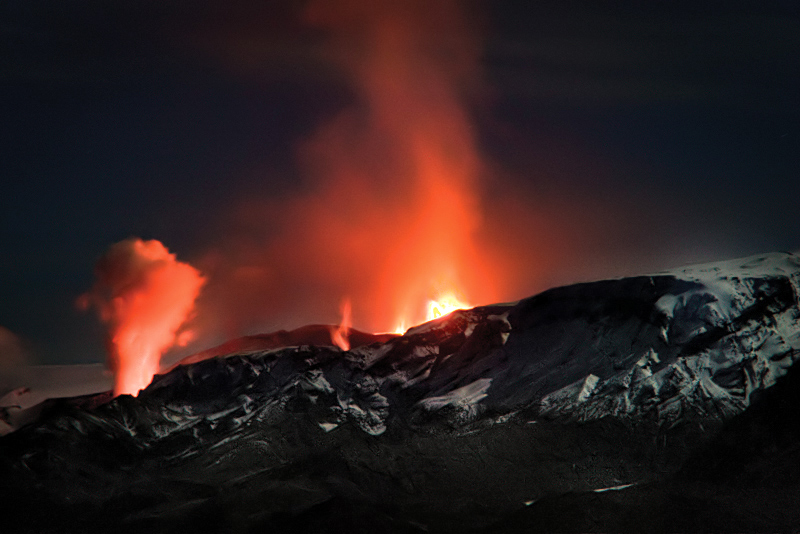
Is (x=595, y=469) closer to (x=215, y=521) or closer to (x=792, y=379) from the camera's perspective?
(x=792, y=379)

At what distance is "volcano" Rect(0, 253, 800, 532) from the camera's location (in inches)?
2781

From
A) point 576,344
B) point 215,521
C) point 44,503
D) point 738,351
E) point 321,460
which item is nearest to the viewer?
point 215,521

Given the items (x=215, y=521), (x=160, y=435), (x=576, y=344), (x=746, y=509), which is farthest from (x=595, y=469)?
(x=160, y=435)

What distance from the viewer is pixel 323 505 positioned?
7062 cm

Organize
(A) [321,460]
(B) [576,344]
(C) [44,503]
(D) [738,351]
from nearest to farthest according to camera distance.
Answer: (C) [44,503] < (A) [321,460] < (D) [738,351] < (B) [576,344]

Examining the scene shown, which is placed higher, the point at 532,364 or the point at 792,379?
the point at 532,364

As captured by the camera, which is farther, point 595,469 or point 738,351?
point 738,351

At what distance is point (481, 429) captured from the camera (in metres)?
84.9

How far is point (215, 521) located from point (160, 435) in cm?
2373

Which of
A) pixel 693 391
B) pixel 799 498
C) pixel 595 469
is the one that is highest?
pixel 693 391

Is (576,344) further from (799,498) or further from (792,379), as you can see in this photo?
(799,498)

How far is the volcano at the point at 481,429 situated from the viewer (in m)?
70.6

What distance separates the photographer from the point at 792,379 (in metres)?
85.4

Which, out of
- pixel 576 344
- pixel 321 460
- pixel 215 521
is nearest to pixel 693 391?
pixel 576 344
